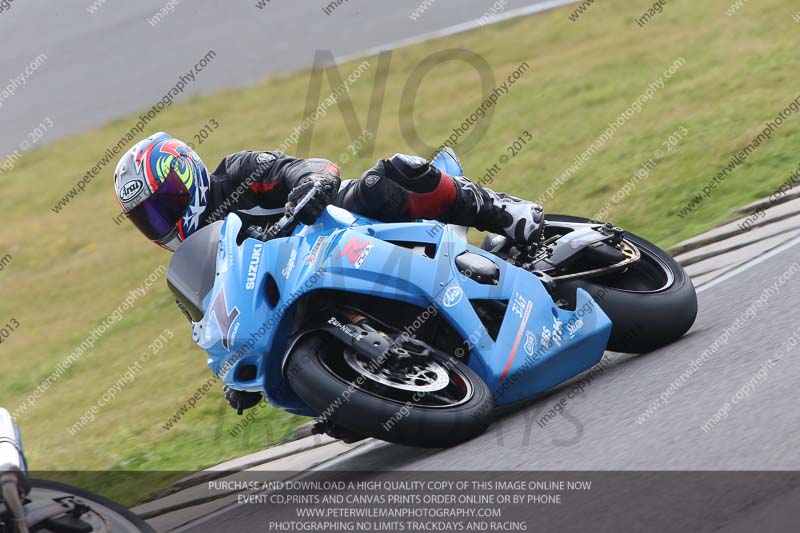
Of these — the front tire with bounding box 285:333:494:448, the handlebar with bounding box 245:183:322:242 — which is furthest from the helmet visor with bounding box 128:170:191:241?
the front tire with bounding box 285:333:494:448

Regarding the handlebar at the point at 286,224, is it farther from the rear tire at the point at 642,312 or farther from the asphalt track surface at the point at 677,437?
the rear tire at the point at 642,312

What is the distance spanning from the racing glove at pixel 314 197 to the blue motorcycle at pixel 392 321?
0.04 metres

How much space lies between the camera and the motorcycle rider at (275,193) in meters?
5.47

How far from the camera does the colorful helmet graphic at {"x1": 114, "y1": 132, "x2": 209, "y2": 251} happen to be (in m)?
5.46

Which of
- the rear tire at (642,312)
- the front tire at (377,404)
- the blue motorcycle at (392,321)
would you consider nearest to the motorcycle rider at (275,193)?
the blue motorcycle at (392,321)

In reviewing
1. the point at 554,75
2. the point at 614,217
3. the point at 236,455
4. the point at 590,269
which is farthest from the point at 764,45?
the point at 236,455

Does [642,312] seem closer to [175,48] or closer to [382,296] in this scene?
[382,296]

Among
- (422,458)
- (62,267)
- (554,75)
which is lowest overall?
(62,267)

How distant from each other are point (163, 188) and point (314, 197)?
0.82 metres

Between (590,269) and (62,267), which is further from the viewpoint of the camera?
(62,267)

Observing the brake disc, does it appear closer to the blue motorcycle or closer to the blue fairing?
the blue motorcycle

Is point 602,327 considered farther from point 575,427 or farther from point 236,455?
point 236,455

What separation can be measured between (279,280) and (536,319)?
1.23m

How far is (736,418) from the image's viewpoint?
4.19 meters
